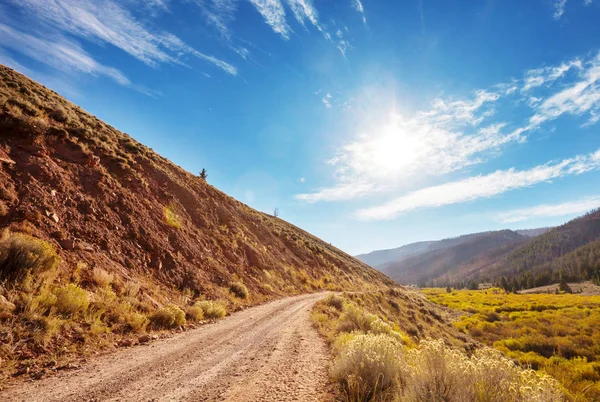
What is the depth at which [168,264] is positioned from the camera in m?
15.2

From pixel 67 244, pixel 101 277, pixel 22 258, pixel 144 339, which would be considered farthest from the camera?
pixel 67 244

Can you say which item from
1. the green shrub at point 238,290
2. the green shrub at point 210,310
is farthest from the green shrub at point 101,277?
the green shrub at point 238,290

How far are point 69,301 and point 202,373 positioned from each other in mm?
4974

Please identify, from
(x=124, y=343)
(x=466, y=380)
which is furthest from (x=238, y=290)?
(x=466, y=380)

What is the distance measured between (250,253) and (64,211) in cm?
1539

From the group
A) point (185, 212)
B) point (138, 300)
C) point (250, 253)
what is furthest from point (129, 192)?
point (250, 253)

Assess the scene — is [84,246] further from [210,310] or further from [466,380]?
[466,380]

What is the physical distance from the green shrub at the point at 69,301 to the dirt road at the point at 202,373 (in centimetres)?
212

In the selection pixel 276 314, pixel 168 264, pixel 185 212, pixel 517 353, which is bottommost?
pixel 517 353

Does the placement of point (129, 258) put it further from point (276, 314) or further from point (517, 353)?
point (517, 353)

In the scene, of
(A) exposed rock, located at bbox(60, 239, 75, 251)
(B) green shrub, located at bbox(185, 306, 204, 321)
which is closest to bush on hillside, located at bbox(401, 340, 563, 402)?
(B) green shrub, located at bbox(185, 306, 204, 321)

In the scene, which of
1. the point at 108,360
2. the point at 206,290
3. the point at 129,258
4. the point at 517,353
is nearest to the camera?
the point at 108,360

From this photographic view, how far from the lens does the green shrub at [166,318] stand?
10171mm

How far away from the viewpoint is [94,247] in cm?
1196
